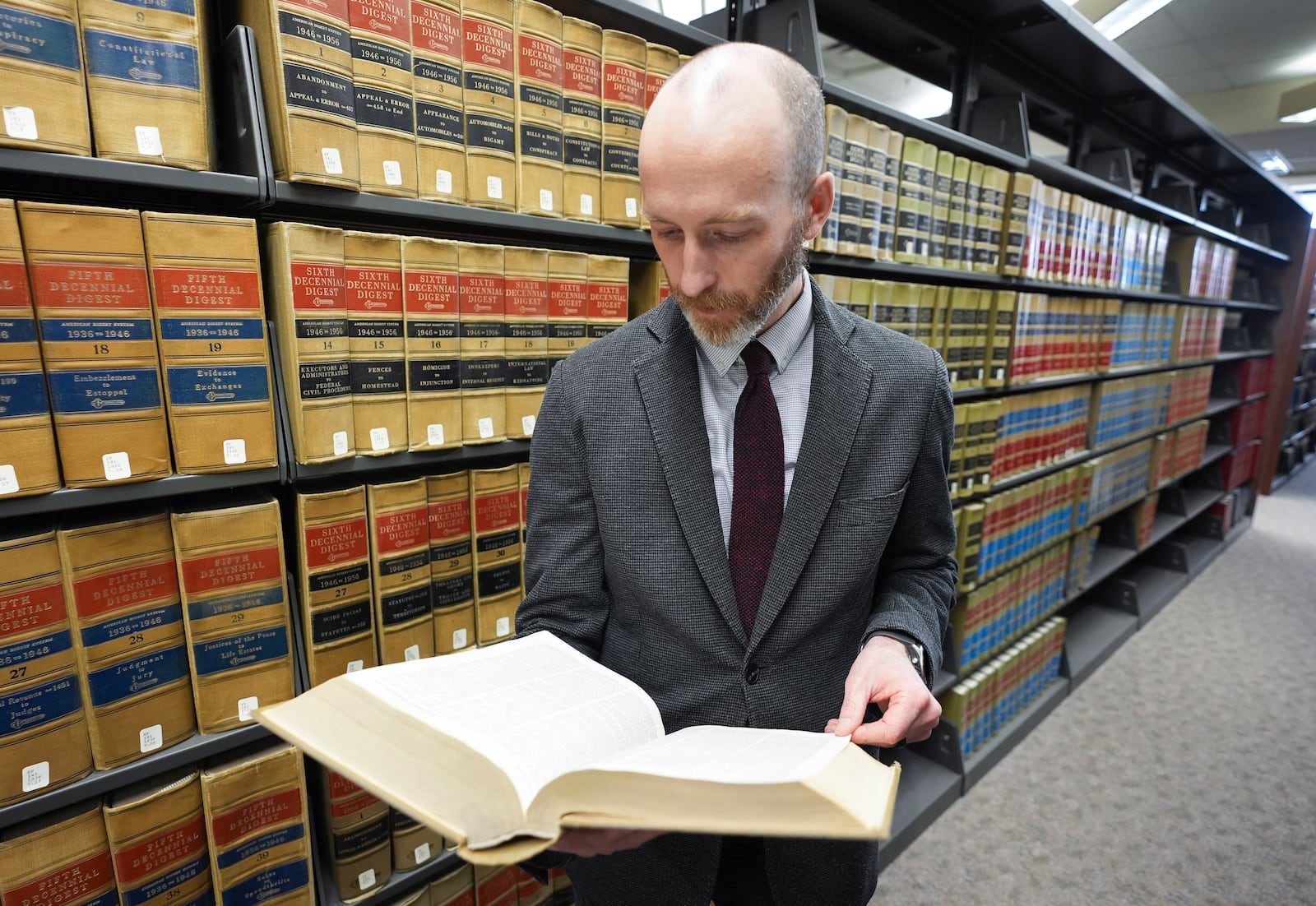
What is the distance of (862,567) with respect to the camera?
891 millimetres

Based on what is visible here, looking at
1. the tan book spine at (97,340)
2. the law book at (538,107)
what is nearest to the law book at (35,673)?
the tan book spine at (97,340)

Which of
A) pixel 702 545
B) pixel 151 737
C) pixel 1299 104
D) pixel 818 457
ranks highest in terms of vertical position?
pixel 1299 104

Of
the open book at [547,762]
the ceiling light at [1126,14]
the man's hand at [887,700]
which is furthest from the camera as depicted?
the ceiling light at [1126,14]

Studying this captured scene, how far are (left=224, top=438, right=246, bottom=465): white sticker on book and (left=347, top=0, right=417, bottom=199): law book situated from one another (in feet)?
1.36

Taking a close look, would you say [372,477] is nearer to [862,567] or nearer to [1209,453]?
[862,567]

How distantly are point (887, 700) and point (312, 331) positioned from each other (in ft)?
3.06

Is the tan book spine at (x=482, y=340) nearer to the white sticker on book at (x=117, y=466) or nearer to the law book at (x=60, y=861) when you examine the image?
the white sticker on book at (x=117, y=466)

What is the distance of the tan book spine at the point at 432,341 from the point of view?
110 cm

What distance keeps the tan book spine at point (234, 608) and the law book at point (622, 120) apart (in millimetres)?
811

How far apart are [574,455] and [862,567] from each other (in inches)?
16.1

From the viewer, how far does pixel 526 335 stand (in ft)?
4.09

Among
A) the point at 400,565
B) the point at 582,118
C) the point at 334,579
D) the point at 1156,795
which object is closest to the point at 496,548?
the point at 400,565

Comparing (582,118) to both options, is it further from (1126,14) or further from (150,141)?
(1126,14)

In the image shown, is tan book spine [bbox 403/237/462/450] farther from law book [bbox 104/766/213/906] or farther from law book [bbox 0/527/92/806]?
law book [bbox 104/766/213/906]
